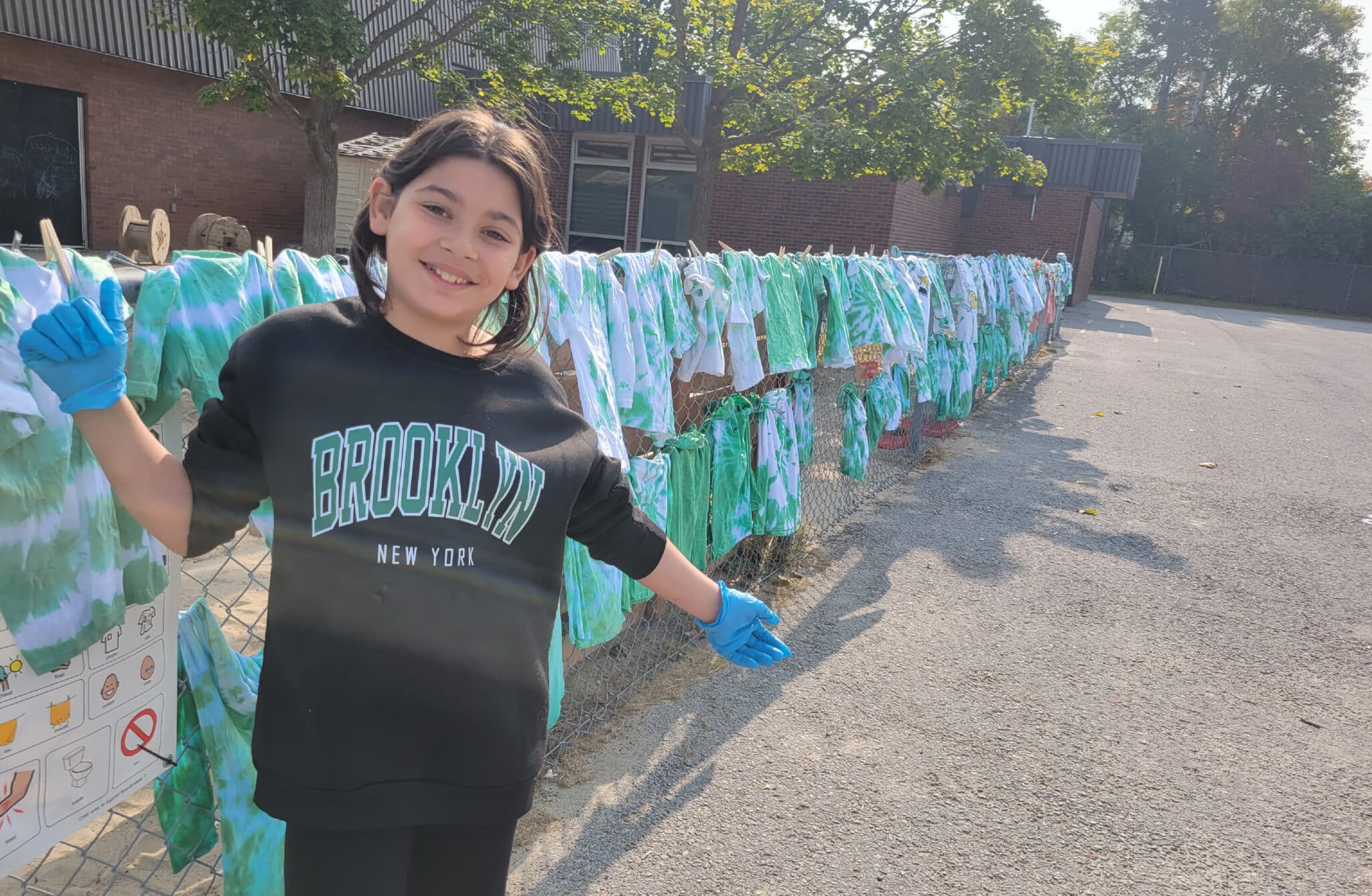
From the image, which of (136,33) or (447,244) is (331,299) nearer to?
(447,244)

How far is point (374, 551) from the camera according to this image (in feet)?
4.54

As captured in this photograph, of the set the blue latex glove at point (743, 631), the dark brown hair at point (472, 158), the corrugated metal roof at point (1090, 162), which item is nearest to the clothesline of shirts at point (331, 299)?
the dark brown hair at point (472, 158)

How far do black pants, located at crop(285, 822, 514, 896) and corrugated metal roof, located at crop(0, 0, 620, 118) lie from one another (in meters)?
13.4

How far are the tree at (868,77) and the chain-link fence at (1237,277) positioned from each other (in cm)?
2809

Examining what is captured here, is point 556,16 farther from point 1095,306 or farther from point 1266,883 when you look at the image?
point 1095,306

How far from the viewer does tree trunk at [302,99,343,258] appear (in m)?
12.2

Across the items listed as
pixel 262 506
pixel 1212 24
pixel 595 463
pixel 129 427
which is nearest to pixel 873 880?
pixel 595 463

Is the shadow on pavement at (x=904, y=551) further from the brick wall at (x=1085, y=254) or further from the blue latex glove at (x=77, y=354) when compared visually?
the brick wall at (x=1085, y=254)

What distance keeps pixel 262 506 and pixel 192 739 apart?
542 mm

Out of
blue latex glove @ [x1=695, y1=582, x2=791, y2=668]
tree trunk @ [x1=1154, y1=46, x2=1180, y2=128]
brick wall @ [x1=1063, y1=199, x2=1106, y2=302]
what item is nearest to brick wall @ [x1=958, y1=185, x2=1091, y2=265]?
brick wall @ [x1=1063, y1=199, x2=1106, y2=302]

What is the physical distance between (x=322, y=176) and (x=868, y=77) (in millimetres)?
7567

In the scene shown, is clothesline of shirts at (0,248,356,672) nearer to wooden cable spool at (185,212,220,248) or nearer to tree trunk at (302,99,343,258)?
wooden cable spool at (185,212,220,248)

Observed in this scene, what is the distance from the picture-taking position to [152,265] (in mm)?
1716

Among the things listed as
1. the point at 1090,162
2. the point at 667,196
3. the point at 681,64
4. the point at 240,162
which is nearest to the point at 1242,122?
the point at 1090,162
